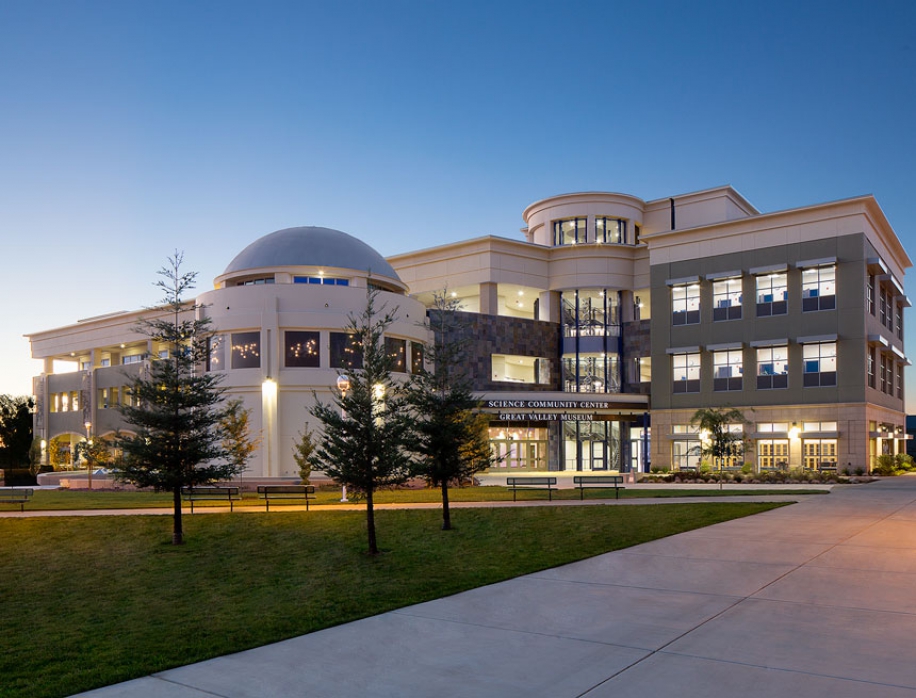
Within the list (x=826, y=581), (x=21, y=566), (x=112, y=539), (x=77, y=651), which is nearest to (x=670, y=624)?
(x=826, y=581)

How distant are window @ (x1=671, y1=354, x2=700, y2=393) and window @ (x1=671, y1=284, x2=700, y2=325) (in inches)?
98.8

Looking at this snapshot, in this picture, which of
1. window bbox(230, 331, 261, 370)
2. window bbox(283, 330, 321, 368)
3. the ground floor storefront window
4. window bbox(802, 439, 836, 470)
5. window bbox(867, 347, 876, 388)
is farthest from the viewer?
the ground floor storefront window

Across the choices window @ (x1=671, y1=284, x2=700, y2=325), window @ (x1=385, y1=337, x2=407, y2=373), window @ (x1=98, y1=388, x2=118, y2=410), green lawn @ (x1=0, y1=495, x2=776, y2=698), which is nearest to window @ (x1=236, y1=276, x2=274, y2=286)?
window @ (x1=385, y1=337, x2=407, y2=373)

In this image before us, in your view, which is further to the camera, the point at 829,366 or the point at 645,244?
the point at 645,244

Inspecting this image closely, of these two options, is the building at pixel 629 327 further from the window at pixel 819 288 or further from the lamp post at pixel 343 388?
the lamp post at pixel 343 388

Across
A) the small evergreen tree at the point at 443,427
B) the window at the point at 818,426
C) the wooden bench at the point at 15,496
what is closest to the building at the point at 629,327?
the window at the point at 818,426

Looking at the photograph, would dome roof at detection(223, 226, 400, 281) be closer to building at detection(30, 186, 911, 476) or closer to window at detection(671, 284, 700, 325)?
building at detection(30, 186, 911, 476)

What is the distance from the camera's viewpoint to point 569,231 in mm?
64375

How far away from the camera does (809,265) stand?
48875 millimetres

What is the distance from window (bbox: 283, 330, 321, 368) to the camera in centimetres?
4372

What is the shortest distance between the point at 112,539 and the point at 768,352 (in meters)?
42.8

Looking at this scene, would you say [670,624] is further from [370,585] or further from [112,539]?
[112,539]

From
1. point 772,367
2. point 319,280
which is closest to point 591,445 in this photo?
point 772,367

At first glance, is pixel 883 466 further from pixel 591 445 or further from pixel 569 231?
pixel 569 231
